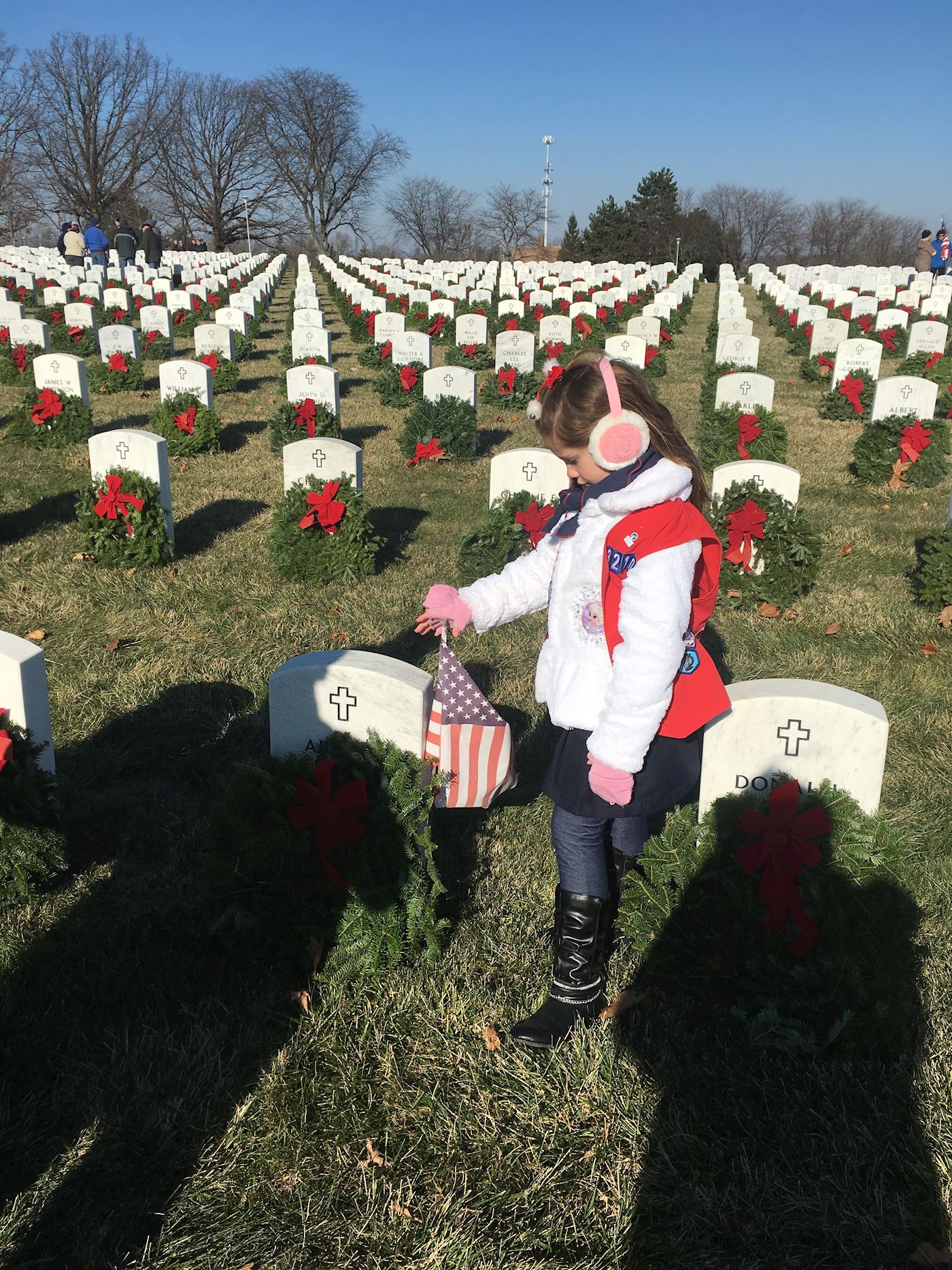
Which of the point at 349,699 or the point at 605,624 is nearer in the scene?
the point at 605,624

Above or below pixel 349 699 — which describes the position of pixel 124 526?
below

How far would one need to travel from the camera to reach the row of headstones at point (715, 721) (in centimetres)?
271

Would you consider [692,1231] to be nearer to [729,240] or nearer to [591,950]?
[591,950]

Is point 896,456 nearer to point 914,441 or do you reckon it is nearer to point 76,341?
point 914,441

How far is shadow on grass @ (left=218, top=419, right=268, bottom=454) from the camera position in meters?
10.6

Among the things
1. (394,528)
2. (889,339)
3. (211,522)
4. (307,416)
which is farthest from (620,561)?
(889,339)

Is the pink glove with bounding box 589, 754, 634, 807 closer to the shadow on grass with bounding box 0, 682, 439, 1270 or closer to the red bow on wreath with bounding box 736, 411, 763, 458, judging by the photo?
the shadow on grass with bounding box 0, 682, 439, 1270

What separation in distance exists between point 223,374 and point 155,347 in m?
3.45

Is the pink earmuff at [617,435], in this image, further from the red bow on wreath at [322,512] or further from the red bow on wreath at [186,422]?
the red bow on wreath at [186,422]

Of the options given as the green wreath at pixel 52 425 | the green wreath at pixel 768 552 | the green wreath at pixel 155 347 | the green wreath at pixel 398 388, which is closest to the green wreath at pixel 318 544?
the green wreath at pixel 768 552

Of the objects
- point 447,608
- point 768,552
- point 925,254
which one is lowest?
point 768,552

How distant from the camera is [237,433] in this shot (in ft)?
36.7

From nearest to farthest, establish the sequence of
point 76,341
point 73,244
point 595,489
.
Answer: point 595,489
point 76,341
point 73,244

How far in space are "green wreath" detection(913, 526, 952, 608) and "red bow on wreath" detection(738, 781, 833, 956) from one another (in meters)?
3.74
